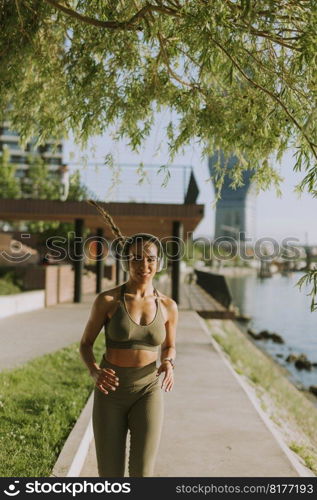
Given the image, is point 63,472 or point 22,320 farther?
point 22,320

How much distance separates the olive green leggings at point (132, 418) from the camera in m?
3.34

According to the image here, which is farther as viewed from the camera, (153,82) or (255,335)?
(255,335)

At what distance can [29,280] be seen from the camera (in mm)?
22156

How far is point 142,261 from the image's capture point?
348 cm

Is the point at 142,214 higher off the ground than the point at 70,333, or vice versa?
the point at 142,214

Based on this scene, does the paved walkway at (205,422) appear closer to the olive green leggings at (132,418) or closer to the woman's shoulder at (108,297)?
the olive green leggings at (132,418)

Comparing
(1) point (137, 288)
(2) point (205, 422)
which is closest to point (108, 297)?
(1) point (137, 288)

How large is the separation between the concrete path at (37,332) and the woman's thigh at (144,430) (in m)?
6.49

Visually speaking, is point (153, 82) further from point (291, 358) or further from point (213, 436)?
point (291, 358)

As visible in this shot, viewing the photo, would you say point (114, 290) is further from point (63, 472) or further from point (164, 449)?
point (164, 449)

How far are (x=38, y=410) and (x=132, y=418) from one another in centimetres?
392

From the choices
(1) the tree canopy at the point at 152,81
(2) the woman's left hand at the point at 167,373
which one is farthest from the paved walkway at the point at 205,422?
(1) the tree canopy at the point at 152,81

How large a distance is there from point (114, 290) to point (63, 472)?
2.18m
